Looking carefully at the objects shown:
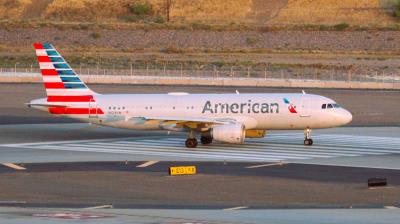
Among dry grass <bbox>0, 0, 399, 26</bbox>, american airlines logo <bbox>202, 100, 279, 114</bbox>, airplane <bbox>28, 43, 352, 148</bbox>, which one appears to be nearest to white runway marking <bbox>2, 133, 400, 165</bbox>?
airplane <bbox>28, 43, 352, 148</bbox>

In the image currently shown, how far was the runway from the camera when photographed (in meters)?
47.1

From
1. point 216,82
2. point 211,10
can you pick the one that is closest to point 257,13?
point 211,10

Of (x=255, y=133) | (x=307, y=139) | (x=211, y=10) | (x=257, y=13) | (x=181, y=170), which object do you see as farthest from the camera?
(x=211, y=10)

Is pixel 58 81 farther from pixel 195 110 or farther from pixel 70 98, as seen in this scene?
pixel 195 110

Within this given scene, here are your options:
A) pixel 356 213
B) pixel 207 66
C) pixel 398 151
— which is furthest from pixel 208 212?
pixel 207 66

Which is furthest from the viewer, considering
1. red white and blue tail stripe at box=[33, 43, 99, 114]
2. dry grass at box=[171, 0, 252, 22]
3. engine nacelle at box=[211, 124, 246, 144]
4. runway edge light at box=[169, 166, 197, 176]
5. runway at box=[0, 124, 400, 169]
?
dry grass at box=[171, 0, 252, 22]

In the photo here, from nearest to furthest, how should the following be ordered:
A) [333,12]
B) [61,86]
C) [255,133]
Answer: [255,133]
[61,86]
[333,12]

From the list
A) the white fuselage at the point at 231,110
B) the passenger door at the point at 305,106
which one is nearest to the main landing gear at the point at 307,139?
the white fuselage at the point at 231,110

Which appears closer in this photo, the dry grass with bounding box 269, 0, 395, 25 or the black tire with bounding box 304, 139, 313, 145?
the black tire with bounding box 304, 139, 313, 145

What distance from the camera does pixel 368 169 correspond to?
43.3 m

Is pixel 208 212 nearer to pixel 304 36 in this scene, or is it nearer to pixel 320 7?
pixel 304 36

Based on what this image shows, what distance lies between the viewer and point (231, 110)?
52250 mm

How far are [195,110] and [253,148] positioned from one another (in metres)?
3.47

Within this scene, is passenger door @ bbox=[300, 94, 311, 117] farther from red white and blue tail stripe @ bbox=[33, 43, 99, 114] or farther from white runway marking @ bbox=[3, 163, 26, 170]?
white runway marking @ bbox=[3, 163, 26, 170]
